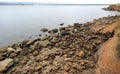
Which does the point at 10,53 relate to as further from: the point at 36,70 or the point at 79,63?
the point at 79,63

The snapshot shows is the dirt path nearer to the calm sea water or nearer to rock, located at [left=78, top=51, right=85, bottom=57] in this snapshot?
rock, located at [left=78, top=51, right=85, bottom=57]

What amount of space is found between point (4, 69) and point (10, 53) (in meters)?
3.27

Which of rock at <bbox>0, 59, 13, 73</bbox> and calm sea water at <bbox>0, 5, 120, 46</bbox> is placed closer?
rock at <bbox>0, 59, 13, 73</bbox>

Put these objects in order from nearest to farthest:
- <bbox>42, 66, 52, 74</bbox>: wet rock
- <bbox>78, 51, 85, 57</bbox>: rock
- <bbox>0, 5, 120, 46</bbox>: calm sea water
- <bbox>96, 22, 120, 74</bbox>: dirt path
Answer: <bbox>96, 22, 120, 74</bbox>: dirt path, <bbox>42, 66, 52, 74</bbox>: wet rock, <bbox>78, 51, 85, 57</bbox>: rock, <bbox>0, 5, 120, 46</bbox>: calm sea water

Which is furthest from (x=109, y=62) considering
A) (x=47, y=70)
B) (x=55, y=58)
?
(x=55, y=58)

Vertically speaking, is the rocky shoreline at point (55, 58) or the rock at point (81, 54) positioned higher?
the rock at point (81, 54)

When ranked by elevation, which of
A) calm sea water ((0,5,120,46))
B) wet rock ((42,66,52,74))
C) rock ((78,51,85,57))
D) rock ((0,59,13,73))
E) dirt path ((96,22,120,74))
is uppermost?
dirt path ((96,22,120,74))

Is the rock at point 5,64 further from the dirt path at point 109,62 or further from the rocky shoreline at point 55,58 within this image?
the dirt path at point 109,62

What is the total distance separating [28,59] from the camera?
1352cm

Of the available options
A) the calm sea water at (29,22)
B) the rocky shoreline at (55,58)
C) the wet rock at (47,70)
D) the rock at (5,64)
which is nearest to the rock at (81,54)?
the rocky shoreline at (55,58)

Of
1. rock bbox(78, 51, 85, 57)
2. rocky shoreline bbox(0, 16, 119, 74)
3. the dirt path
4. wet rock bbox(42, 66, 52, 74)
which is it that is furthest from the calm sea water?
the dirt path

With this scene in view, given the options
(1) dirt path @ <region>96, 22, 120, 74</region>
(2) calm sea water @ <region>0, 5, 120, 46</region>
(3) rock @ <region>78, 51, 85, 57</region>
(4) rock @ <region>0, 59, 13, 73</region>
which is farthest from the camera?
(2) calm sea water @ <region>0, 5, 120, 46</region>

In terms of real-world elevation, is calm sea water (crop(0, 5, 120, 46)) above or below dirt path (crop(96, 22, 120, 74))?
below

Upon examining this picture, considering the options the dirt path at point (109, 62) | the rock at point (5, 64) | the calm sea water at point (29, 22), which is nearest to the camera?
the dirt path at point (109, 62)
